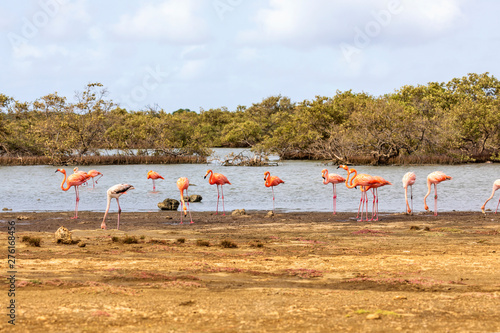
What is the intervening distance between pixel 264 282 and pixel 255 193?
20.4m

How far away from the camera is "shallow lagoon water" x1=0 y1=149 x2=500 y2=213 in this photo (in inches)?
914

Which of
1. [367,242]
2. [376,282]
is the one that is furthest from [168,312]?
[367,242]

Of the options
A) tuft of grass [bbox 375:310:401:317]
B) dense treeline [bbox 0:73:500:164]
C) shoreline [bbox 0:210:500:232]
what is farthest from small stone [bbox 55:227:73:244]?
dense treeline [bbox 0:73:500:164]

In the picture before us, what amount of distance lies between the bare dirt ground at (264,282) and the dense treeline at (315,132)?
33.5 meters

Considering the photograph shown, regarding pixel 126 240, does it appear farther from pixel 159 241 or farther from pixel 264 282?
pixel 264 282

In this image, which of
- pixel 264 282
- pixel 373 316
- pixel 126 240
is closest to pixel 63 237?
pixel 126 240

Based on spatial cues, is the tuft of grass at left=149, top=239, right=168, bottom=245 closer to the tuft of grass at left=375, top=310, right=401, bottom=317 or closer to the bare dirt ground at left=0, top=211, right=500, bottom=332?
the bare dirt ground at left=0, top=211, right=500, bottom=332

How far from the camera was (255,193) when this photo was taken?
2845cm

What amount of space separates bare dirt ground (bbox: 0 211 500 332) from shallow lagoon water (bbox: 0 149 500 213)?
922 cm

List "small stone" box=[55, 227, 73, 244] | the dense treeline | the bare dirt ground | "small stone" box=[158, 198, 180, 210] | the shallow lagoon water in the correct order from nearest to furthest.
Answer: the bare dirt ground
"small stone" box=[55, 227, 73, 244]
"small stone" box=[158, 198, 180, 210]
the shallow lagoon water
the dense treeline

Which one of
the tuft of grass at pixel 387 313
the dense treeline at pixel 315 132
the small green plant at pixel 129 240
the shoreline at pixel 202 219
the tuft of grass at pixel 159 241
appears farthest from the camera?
the dense treeline at pixel 315 132

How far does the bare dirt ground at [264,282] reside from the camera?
19.7 feet

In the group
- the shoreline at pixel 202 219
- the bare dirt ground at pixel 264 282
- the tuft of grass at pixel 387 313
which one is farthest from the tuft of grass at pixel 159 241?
the tuft of grass at pixel 387 313

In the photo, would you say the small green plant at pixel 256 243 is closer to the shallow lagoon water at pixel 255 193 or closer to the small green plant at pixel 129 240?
the small green plant at pixel 129 240
